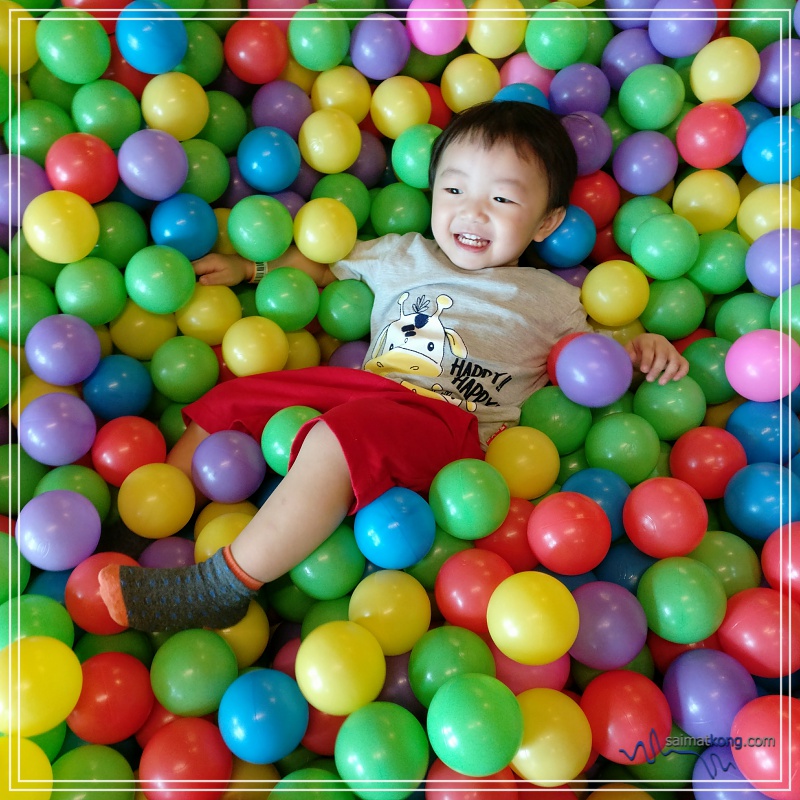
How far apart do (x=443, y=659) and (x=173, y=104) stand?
1.31m

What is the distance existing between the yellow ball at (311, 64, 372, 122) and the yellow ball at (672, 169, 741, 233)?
82 centimetres

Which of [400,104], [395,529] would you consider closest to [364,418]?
[395,529]

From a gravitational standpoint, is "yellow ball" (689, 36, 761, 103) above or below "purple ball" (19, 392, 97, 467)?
above

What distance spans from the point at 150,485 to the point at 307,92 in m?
1.13

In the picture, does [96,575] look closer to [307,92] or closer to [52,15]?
[52,15]

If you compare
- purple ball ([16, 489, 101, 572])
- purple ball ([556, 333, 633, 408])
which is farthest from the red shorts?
purple ball ([16, 489, 101, 572])

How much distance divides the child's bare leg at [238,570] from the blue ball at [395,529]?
67 mm

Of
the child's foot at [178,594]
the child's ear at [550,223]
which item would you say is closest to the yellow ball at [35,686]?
the child's foot at [178,594]

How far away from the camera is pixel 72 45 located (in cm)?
171

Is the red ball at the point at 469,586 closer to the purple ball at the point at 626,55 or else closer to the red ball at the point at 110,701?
the red ball at the point at 110,701

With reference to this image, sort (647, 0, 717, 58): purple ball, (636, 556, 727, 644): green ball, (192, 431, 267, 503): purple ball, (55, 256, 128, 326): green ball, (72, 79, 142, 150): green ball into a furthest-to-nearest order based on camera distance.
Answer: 1. (647, 0, 717, 58): purple ball
2. (72, 79, 142, 150): green ball
3. (55, 256, 128, 326): green ball
4. (192, 431, 267, 503): purple ball
5. (636, 556, 727, 644): green ball

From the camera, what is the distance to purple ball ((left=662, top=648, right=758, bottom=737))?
124cm

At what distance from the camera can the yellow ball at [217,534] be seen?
4.68 ft

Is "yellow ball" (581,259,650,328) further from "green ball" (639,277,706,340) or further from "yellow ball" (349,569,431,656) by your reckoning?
"yellow ball" (349,569,431,656)
